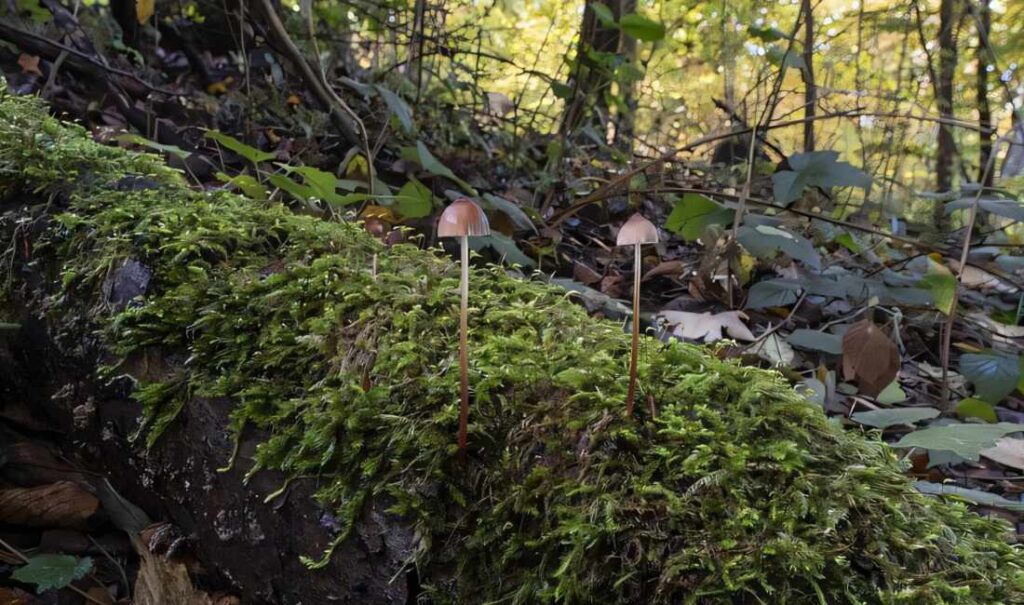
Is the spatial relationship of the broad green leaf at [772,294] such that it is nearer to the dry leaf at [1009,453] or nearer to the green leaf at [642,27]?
the dry leaf at [1009,453]

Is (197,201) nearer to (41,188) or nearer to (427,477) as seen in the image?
(41,188)

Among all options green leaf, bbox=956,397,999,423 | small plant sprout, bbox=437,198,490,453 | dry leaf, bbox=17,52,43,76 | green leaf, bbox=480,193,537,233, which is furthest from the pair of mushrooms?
dry leaf, bbox=17,52,43,76

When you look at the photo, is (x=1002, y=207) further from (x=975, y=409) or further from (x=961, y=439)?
(x=961, y=439)

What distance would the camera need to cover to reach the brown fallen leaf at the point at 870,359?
8.13 ft

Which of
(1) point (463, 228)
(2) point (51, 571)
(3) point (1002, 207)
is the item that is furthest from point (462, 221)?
(3) point (1002, 207)

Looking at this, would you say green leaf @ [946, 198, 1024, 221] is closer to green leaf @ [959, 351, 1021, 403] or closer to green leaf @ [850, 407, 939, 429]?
green leaf @ [959, 351, 1021, 403]

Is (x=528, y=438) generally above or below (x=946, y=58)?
below

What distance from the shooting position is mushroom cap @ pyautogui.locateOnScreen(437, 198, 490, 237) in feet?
3.94

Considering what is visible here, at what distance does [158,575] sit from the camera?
5.28 feet

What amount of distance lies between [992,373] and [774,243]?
0.95m

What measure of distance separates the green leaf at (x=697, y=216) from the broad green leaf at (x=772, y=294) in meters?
0.36

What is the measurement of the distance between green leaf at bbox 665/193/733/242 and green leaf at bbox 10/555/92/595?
255cm

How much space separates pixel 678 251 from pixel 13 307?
340 cm

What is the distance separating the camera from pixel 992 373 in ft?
8.44
